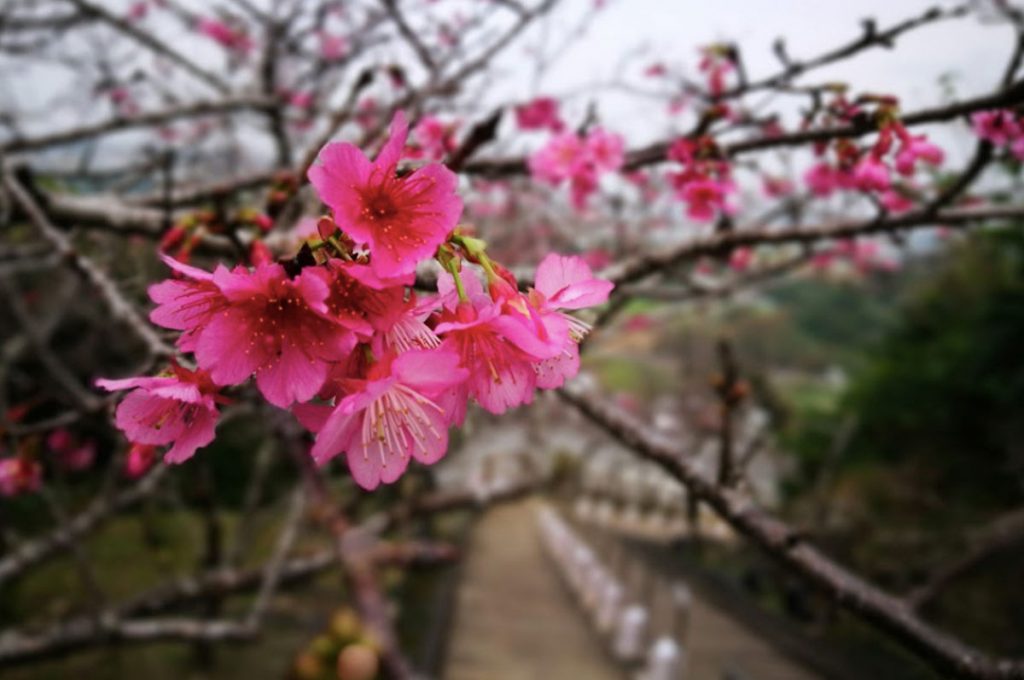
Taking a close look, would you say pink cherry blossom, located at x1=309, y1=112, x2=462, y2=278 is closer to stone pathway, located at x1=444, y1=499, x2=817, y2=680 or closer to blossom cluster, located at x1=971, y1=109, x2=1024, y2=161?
blossom cluster, located at x1=971, y1=109, x2=1024, y2=161

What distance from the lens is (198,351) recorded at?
1.97 feet

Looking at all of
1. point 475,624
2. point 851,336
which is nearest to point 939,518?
point 475,624

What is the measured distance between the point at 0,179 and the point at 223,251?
3.26ft

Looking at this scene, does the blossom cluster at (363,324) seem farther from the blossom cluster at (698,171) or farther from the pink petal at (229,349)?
the blossom cluster at (698,171)

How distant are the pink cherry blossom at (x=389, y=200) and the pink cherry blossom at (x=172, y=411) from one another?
238mm

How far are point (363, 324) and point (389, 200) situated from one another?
5.7 inches

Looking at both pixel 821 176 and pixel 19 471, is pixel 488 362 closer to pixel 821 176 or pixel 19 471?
pixel 19 471

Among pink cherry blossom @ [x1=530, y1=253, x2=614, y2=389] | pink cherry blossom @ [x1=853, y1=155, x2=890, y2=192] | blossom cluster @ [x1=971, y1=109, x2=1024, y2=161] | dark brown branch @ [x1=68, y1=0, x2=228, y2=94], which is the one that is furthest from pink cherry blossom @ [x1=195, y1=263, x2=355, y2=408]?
dark brown branch @ [x1=68, y1=0, x2=228, y2=94]

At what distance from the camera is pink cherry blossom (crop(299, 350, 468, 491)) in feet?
1.94

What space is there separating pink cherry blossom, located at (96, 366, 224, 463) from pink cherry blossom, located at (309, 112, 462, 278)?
0.78ft

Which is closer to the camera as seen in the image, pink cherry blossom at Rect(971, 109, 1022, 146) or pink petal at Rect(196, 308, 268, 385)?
pink petal at Rect(196, 308, 268, 385)

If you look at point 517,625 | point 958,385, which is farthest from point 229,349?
point 958,385

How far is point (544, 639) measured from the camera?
5.98 metres

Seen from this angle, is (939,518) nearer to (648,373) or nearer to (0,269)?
(0,269)
